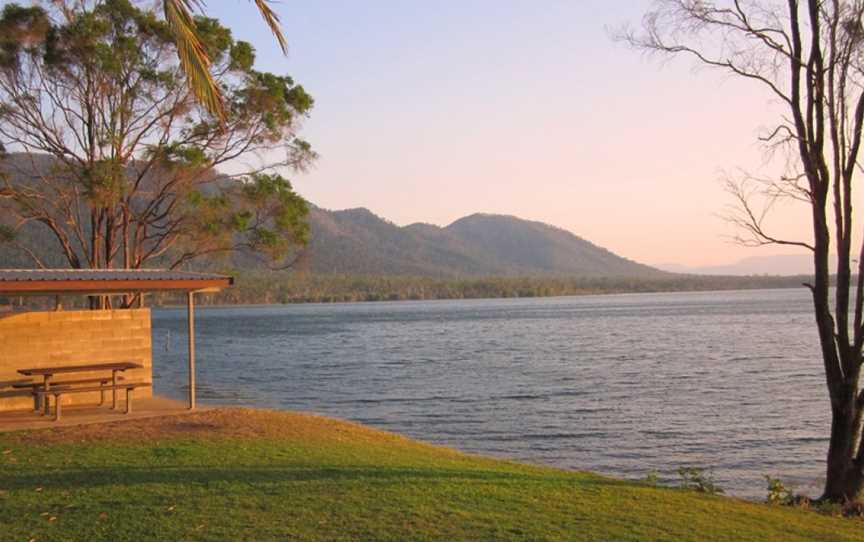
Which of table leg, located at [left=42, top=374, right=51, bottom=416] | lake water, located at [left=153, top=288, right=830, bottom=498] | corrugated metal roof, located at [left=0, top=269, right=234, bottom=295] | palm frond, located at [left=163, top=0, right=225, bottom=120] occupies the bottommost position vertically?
lake water, located at [left=153, top=288, right=830, bottom=498]

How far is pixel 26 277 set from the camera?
12.2 meters

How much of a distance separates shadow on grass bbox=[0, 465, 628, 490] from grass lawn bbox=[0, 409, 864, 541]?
22mm

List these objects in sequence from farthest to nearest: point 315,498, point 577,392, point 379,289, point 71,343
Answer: point 379,289, point 577,392, point 71,343, point 315,498

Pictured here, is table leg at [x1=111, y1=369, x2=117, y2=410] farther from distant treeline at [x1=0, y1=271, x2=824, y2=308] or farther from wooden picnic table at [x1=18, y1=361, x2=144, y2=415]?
distant treeline at [x1=0, y1=271, x2=824, y2=308]

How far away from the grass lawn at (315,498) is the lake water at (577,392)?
487 centimetres

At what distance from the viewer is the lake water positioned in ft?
54.4

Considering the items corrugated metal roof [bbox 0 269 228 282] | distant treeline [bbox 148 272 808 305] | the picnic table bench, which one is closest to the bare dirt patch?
the picnic table bench

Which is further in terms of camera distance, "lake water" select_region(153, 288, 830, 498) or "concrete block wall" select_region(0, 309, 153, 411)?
"lake water" select_region(153, 288, 830, 498)

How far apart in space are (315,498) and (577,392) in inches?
773

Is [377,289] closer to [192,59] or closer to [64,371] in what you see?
[64,371]

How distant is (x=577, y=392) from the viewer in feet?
88.2

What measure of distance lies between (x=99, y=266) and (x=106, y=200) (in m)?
2.47

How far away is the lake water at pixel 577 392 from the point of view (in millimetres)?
16578

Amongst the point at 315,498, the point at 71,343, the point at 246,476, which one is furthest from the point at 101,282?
the point at 315,498
